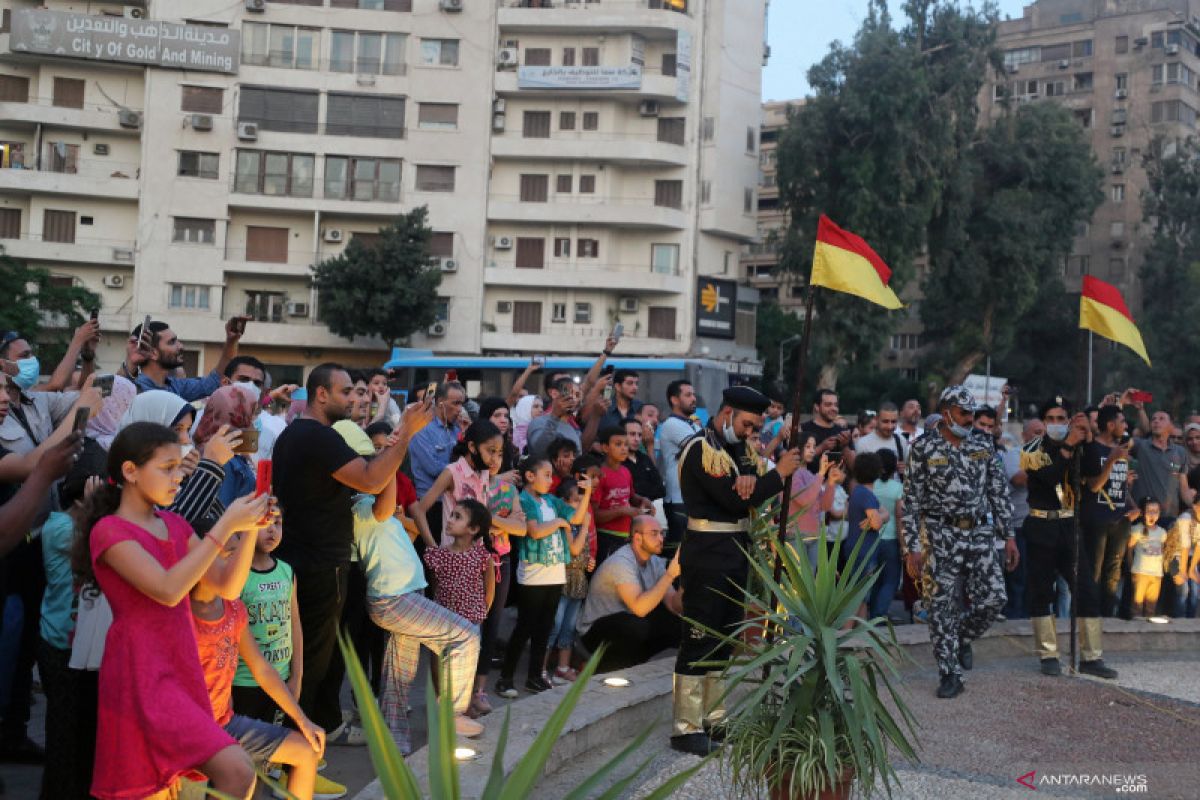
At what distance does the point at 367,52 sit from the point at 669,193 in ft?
41.1

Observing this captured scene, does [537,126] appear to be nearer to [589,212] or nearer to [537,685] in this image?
[589,212]

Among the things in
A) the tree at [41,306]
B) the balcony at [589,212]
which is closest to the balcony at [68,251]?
the tree at [41,306]

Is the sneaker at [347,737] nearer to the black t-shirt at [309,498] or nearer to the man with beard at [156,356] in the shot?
the black t-shirt at [309,498]

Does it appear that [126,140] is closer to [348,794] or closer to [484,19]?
[484,19]

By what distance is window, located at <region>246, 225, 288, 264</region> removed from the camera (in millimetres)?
47938

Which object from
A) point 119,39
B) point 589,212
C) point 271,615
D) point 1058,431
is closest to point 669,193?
Answer: point 589,212

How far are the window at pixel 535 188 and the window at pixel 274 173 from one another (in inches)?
310

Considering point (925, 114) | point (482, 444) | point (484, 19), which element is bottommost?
point (482, 444)

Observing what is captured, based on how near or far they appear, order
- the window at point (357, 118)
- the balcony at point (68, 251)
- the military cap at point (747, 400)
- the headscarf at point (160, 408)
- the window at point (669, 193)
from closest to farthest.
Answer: the headscarf at point (160, 408) < the military cap at point (747, 400) < the balcony at point (68, 251) < the window at point (357, 118) < the window at point (669, 193)

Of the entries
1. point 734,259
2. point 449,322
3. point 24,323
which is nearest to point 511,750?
point 24,323

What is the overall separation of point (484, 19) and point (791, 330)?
22.0 m

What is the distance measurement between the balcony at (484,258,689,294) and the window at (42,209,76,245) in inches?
604

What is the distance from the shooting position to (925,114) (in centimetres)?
4597

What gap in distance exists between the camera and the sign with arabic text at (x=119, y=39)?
151 feet
